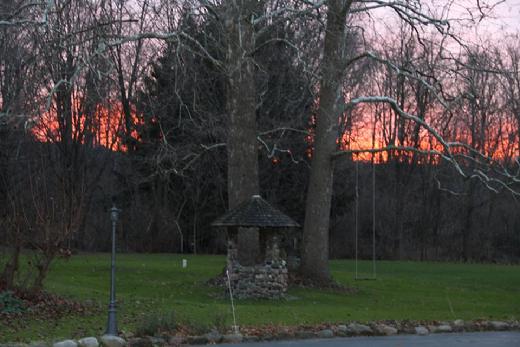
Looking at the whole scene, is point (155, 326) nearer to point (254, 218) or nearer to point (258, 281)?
point (254, 218)

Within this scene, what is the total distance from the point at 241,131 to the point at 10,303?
11383 mm

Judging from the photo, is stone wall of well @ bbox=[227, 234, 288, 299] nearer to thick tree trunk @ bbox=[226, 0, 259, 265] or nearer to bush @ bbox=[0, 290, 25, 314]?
thick tree trunk @ bbox=[226, 0, 259, 265]

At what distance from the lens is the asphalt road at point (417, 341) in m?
14.4

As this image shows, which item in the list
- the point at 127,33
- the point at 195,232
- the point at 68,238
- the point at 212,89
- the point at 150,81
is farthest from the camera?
the point at 195,232

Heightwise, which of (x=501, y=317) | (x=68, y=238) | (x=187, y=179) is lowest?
(x=501, y=317)

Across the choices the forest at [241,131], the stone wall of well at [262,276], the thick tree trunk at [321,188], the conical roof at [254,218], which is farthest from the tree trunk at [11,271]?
the thick tree trunk at [321,188]

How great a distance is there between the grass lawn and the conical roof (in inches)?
82.3

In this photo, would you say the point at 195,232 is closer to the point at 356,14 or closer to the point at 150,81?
the point at 150,81

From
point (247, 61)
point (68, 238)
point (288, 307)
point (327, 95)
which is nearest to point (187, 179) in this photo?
point (327, 95)

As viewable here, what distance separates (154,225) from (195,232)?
3.89 meters

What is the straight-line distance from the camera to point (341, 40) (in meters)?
26.1

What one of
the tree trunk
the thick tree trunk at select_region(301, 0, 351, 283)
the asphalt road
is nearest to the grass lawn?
the thick tree trunk at select_region(301, 0, 351, 283)

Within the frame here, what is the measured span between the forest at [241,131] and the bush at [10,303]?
84cm

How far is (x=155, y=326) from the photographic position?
14.3 meters
